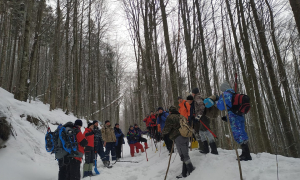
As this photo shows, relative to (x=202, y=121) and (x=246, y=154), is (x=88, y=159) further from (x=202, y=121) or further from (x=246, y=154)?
(x=246, y=154)

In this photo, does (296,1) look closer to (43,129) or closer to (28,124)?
(28,124)

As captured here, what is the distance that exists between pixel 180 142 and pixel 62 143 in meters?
2.84

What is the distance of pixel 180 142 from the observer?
4305 mm

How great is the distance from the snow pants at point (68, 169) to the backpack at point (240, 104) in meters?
4.06

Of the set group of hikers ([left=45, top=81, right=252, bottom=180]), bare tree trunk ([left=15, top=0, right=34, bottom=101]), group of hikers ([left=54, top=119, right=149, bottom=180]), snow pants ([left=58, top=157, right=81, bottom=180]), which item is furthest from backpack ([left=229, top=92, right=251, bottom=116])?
bare tree trunk ([left=15, top=0, right=34, bottom=101])

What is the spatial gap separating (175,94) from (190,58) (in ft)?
5.22

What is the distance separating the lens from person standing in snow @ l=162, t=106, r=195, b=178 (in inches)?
167

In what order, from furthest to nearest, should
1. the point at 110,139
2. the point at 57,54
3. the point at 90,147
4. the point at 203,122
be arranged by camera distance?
1. the point at 57,54
2. the point at 110,139
3. the point at 90,147
4. the point at 203,122

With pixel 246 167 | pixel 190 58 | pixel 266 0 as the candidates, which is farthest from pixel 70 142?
pixel 266 0

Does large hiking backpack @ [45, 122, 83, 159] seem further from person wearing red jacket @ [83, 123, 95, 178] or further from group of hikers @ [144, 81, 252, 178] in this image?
group of hikers @ [144, 81, 252, 178]

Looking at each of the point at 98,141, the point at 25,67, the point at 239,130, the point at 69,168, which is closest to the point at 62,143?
the point at 69,168

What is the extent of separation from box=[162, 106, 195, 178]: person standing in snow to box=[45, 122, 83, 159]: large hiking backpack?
7.60 ft

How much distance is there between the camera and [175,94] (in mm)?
7008

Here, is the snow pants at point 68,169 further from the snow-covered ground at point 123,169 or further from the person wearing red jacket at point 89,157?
the person wearing red jacket at point 89,157
